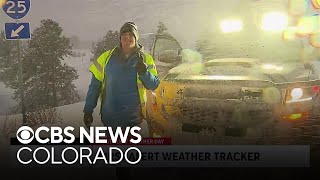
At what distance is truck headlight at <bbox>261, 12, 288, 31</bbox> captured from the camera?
2955 millimetres

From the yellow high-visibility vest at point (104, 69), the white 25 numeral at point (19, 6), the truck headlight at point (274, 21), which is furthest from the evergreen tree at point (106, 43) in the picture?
the truck headlight at point (274, 21)

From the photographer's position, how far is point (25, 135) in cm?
299

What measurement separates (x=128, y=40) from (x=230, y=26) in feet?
2.58

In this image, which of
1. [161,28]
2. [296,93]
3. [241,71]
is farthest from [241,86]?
[161,28]

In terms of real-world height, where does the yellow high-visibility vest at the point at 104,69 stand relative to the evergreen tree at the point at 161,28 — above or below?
below

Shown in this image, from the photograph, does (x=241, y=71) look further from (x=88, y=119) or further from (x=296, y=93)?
(x=88, y=119)

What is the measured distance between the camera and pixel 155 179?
10.6 feet

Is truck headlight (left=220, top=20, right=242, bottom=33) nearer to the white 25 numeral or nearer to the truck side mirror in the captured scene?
the truck side mirror

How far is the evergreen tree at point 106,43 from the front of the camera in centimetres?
293

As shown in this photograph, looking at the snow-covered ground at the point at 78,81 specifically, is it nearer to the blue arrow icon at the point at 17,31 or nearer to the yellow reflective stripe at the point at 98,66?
the yellow reflective stripe at the point at 98,66

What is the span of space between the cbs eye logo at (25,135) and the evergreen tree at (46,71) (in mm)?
167

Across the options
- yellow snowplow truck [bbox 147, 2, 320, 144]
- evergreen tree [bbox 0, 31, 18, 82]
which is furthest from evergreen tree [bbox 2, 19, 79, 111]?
yellow snowplow truck [bbox 147, 2, 320, 144]

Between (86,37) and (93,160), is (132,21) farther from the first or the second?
(93,160)

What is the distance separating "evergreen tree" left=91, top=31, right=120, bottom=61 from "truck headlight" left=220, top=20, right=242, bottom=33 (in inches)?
31.6
